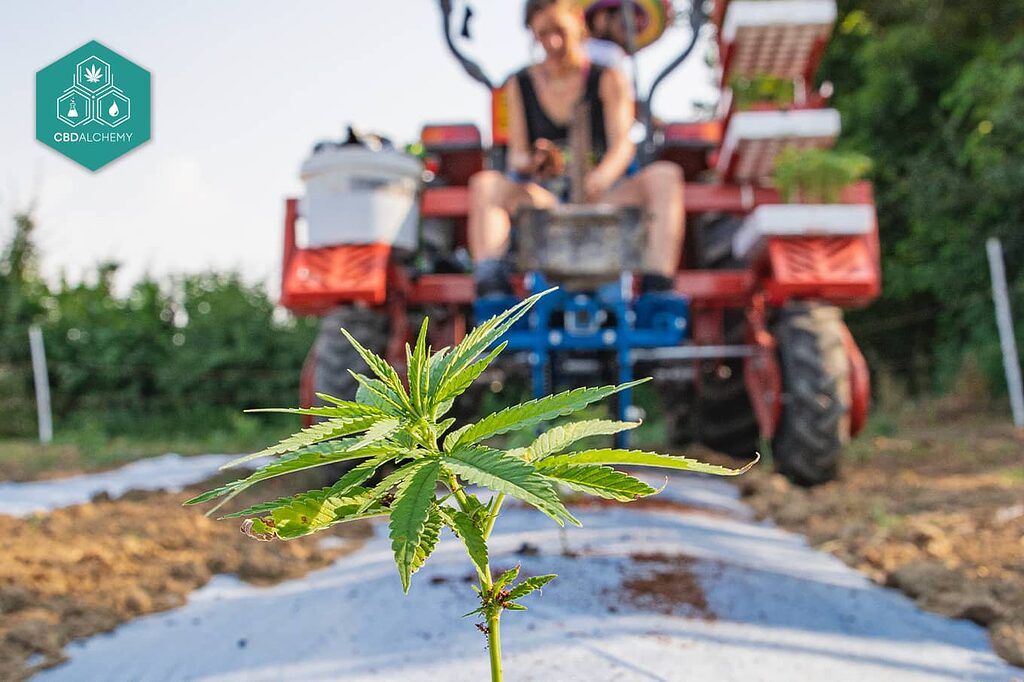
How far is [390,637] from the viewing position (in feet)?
6.35

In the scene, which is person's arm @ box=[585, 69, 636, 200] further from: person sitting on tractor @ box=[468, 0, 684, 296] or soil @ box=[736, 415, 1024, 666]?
soil @ box=[736, 415, 1024, 666]

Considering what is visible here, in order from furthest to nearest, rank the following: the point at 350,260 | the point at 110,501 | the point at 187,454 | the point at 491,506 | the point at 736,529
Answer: the point at 187,454, the point at 110,501, the point at 350,260, the point at 736,529, the point at 491,506

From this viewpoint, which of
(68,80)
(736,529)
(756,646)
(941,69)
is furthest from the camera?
(941,69)

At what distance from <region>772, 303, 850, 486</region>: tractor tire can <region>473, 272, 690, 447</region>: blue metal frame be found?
1.59 ft

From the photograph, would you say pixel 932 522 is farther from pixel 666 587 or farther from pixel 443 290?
pixel 443 290

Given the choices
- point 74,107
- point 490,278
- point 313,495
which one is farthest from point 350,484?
point 490,278

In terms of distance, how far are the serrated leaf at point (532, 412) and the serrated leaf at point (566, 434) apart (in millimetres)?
45

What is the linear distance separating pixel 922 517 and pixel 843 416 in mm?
650

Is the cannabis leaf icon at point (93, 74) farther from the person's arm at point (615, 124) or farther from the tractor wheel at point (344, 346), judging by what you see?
the person's arm at point (615, 124)

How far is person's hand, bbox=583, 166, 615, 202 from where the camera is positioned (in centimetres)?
373

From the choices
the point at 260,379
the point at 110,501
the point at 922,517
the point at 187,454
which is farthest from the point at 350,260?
the point at 260,379

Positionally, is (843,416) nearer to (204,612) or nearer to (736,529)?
(736,529)

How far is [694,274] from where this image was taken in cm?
424

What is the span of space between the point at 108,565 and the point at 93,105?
163 centimetres
